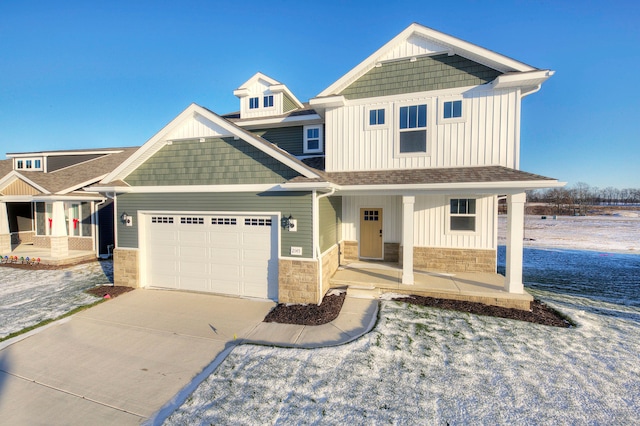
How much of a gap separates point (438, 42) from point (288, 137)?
660cm

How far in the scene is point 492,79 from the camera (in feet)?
26.3

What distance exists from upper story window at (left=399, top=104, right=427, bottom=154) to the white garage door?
4917 millimetres

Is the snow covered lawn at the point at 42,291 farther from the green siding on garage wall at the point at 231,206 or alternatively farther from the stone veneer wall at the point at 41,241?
the stone veneer wall at the point at 41,241

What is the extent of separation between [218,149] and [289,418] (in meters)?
6.78

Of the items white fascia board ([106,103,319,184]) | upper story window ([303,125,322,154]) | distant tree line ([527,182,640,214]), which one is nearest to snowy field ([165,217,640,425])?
white fascia board ([106,103,319,184])

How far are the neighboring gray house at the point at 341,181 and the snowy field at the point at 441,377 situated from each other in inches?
76.2

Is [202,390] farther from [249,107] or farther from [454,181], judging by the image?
[249,107]

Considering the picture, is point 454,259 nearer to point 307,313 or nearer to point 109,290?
point 307,313

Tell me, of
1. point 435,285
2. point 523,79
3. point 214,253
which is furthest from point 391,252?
point 523,79

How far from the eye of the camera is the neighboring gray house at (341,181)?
7.26 m

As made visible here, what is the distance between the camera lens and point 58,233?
38.4 ft

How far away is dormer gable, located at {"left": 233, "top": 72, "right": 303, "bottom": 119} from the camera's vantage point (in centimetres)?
1291

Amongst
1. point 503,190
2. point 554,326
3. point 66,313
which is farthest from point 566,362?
point 66,313

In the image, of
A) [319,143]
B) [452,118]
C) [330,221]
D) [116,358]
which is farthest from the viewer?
[319,143]
